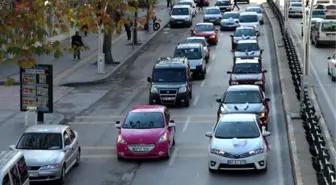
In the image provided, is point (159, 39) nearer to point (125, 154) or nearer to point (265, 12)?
point (265, 12)

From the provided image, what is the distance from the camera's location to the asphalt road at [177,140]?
21125mm

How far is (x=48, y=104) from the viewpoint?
1119 inches

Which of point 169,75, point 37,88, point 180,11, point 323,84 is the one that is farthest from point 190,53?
point 180,11

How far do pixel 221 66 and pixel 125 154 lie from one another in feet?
72.2

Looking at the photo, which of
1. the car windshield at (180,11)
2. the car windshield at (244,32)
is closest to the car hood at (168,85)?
the car windshield at (244,32)

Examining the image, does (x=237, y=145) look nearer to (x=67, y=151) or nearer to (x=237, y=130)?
(x=237, y=130)

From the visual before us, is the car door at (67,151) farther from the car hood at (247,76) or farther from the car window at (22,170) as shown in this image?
the car hood at (247,76)

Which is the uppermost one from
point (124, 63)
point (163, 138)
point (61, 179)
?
point (163, 138)

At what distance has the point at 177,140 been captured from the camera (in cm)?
2598

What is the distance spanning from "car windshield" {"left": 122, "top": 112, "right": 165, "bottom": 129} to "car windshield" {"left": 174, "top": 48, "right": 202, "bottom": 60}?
53.5 feet

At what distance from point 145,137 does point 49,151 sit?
3.13 meters

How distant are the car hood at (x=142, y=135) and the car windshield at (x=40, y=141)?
2.27 metres

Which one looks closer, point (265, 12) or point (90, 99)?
point (90, 99)

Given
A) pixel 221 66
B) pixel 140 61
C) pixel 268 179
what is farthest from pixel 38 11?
pixel 140 61
